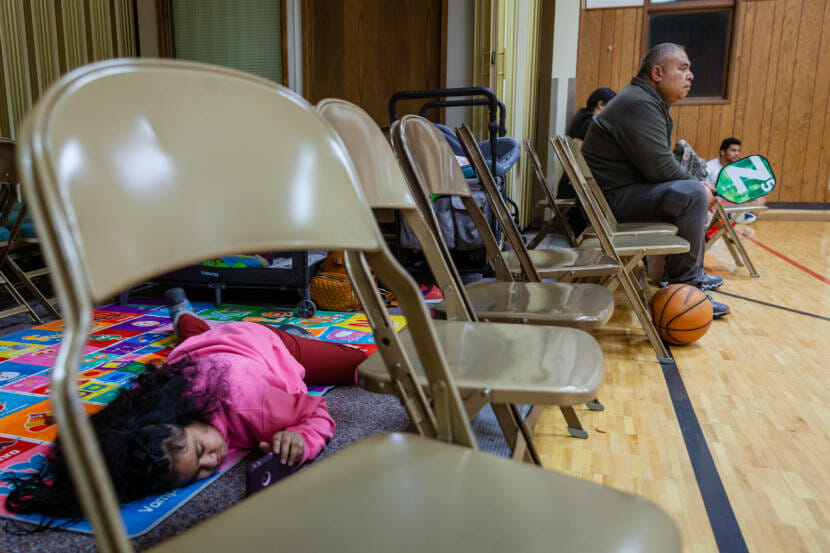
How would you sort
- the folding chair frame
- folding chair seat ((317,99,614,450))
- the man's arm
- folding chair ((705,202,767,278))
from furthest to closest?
folding chair ((705,202,767,278)) < the man's arm < the folding chair frame < folding chair seat ((317,99,614,450))

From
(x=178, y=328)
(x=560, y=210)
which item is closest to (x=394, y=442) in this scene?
(x=178, y=328)

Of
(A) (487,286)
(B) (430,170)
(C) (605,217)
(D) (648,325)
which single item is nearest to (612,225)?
(C) (605,217)

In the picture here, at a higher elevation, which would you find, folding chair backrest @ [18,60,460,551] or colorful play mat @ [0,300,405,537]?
folding chair backrest @ [18,60,460,551]

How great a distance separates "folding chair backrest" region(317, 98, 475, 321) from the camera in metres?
1.11

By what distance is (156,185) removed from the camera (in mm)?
540

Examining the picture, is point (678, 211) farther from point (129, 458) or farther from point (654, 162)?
point (129, 458)

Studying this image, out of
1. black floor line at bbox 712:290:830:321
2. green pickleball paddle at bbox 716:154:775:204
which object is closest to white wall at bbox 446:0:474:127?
green pickleball paddle at bbox 716:154:775:204

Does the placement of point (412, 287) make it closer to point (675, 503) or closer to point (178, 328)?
point (675, 503)

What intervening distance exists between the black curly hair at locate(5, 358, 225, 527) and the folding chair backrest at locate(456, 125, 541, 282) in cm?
99

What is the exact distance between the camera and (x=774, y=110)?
7.26 m

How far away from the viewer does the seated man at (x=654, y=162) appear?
2.99 metres

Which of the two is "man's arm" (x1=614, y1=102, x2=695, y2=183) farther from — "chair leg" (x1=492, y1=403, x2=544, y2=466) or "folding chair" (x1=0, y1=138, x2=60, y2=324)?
"folding chair" (x1=0, y1=138, x2=60, y2=324)

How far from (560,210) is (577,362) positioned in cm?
246

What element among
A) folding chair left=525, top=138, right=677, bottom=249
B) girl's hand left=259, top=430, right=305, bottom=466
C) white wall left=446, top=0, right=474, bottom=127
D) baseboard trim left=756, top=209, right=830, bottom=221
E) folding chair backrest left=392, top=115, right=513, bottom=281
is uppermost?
white wall left=446, top=0, right=474, bottom=127
